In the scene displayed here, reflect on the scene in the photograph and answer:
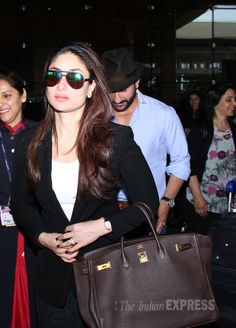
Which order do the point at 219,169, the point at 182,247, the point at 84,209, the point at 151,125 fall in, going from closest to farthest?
the point at 182,247
the point at 84,209
the point at 151,125
the point at 219,169

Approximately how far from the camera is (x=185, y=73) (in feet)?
48.3

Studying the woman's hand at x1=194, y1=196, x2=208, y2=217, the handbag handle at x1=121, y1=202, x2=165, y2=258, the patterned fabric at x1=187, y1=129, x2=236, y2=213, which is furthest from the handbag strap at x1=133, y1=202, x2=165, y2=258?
the patterned fabric at x1=187, y1=129, x2=236, y2=213

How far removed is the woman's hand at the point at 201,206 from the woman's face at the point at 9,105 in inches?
68.8

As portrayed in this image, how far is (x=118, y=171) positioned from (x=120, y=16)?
40.6 ft

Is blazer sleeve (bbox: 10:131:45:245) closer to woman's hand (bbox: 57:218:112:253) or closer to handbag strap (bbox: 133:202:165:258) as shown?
woman's hand (bbox: 57:218:112:253)

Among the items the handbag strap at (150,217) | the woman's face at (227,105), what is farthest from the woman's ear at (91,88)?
the woman's face at (227,105)

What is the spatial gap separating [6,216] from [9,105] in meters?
0.73

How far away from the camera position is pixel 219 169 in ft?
15.8

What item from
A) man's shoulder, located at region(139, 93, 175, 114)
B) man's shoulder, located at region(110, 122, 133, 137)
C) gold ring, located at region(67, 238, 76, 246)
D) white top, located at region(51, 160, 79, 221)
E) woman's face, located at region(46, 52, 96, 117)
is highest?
woman's face, located at region(46, 52, 96, 117)

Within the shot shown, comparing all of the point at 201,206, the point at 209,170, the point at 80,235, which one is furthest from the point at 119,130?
the point at 209,170

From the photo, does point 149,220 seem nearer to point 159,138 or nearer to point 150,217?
point 150,217

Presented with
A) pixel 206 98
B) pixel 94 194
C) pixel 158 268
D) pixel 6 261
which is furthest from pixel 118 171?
pixel 206 98

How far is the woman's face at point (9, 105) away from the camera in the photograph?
3.62 metres

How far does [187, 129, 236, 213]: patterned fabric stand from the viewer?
4.82 meters
